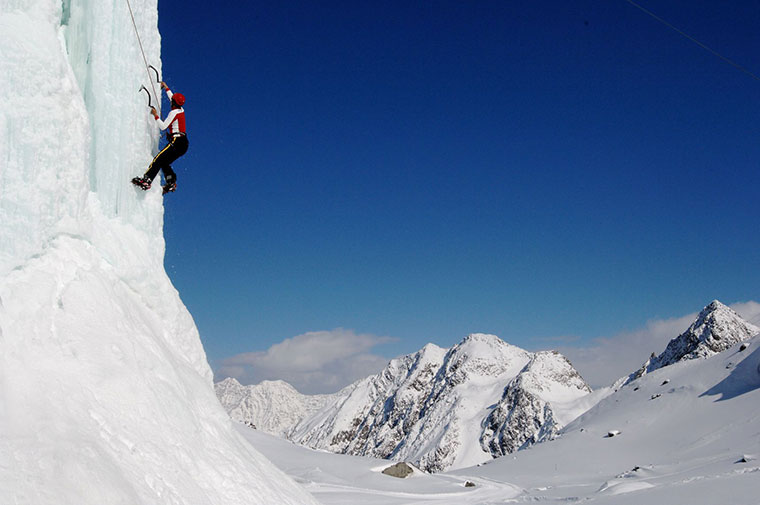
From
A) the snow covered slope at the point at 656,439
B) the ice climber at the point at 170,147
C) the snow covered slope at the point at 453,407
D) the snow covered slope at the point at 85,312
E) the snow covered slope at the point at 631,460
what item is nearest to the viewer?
the snow covered slope at the point at 85,312

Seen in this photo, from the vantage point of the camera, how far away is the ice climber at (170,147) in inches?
307

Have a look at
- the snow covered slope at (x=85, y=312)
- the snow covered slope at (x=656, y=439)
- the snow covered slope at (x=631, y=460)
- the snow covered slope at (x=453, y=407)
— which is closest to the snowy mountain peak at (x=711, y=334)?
the snow covered slope at (x=453, y=407)

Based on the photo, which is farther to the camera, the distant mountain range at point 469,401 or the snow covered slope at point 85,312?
the distant mountain range at point 469,401

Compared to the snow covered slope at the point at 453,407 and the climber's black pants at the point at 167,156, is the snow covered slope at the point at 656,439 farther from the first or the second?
the snow covered slope at the point at 453,407

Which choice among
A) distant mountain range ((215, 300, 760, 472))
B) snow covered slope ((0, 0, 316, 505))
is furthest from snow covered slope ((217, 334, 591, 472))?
snow covered slope ((0, 0, 316, 505))

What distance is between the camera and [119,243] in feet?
22.8

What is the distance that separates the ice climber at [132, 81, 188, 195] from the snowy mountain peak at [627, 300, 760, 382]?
70.4 m

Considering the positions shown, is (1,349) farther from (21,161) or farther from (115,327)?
(21,161)

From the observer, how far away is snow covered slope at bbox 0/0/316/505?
4.21 meters

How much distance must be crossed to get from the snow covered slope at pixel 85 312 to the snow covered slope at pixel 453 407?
7896cm

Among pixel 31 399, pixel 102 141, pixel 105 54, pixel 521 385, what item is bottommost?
pixel 31 399

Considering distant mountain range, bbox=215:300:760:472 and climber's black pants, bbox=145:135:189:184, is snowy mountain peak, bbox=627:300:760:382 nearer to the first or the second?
distant mountain range, bbox=215:300:760:472

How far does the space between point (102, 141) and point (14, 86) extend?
2015 millimetres

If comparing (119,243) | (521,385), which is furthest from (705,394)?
(521,385)
